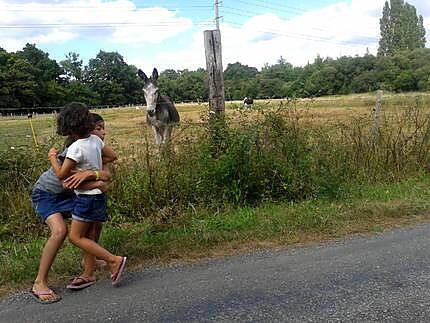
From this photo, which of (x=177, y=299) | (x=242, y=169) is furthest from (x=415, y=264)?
(x=242, y=169)

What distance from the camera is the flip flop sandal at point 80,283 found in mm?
4266

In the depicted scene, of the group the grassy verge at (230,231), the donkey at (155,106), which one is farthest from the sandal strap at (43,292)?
the donkey at (155,106)

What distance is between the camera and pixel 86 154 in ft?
13.7

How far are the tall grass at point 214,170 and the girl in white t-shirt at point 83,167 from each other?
5.58 feet

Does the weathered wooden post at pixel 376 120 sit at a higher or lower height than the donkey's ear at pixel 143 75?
lower

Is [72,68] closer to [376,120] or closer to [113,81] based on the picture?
[113,81]

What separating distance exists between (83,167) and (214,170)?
288 cm

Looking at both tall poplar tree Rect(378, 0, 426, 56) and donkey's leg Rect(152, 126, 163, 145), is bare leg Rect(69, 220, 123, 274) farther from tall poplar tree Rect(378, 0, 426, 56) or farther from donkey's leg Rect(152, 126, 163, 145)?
tall poplar tree Rect(378, 0, 426, 56)

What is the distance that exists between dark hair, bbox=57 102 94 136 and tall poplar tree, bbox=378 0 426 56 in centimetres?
9692

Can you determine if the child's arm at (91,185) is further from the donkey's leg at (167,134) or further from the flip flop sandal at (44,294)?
the donkey's leg at (167,134)

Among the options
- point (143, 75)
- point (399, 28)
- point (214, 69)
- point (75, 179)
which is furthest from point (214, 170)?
point (399, 28)

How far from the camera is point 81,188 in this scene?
4199 mm

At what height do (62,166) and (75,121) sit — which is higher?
(75,121)

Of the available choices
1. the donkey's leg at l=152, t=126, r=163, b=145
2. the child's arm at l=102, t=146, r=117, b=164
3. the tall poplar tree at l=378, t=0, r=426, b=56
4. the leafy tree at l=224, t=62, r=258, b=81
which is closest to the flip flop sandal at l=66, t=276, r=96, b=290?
the child's arm at l=102, t=146, r=117, b=164
